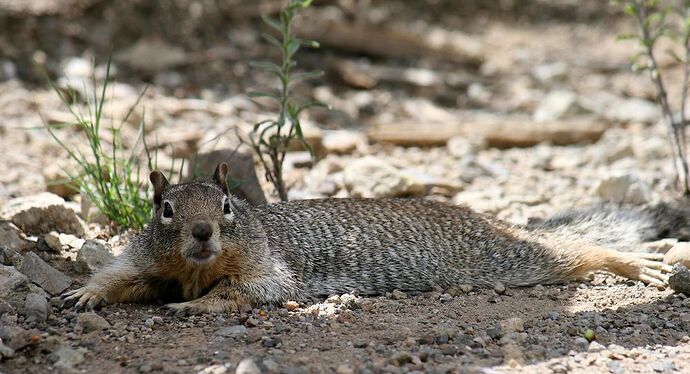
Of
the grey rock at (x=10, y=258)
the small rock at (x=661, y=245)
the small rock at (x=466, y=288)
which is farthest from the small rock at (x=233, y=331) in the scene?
the small rock at (x=661, y=245)

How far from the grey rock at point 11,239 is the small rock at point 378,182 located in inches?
115

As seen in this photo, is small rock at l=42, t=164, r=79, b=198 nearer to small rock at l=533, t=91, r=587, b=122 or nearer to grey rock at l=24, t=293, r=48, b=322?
grey rock at l=24, t=293, r=48, b=322

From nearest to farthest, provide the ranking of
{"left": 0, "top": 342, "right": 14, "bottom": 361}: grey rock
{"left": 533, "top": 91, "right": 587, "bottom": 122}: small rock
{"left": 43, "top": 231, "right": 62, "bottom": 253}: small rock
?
{"left": 0, "top": 342, "right": 14, "bottom": 361}: grey rock
{"left": 43, "top": 231, "right": 62, "bottom": 253}: small rock
{"left": 533, "top": 91, "right": 587, "bottom": 122}: small rock

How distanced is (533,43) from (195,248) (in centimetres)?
1040

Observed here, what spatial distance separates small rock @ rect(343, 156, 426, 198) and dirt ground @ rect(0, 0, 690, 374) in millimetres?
77

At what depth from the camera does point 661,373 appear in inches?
165

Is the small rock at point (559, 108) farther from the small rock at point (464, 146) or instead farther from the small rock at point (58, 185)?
the small rock at point (58, 185)

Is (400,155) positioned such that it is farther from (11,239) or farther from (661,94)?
(11,239)

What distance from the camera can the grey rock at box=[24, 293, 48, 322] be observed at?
479cm

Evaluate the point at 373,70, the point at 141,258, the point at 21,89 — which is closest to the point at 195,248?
the point at 141,258

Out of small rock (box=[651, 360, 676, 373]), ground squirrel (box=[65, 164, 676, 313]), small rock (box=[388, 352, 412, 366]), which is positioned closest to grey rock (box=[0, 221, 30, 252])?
ground squirrel (box=[65, 164, 676, 313])

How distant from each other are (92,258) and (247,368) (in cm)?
229

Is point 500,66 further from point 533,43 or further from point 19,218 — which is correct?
point 19,218

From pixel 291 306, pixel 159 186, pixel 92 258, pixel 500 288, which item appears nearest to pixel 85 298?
pixel 92 258
